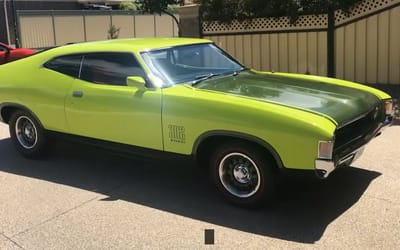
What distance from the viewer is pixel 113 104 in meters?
5.32

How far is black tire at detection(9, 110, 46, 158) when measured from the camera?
20.9 feet

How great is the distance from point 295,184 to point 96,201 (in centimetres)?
199

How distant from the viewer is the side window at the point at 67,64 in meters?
5.94

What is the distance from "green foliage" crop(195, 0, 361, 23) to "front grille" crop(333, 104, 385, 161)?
531 centimetres

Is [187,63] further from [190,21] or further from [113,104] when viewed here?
[190,21]

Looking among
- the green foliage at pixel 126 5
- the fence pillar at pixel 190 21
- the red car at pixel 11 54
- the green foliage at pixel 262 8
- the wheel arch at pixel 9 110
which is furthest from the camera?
the green foliage at pixel 126 5

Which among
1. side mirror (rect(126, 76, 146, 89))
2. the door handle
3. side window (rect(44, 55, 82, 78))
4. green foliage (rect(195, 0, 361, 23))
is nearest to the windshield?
side mirror (rect(126, 76, 146, 89))

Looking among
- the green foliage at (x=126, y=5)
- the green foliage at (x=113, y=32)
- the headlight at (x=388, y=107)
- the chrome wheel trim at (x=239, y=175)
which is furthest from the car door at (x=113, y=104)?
the green foliage at (x=126, y=5)

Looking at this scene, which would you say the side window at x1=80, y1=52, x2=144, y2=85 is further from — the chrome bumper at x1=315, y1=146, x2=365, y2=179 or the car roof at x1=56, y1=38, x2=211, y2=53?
the chrome bumper at x1=315, y1=146, x2=365, y2=179

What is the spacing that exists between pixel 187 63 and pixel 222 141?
1255 millimetres

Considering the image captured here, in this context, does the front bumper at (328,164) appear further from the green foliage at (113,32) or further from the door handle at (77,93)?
the green foliage at (113,32)

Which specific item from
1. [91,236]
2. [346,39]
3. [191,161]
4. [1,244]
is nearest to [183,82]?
[191,161]

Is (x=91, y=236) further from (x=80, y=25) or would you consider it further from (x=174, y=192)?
(x=80, y=25)

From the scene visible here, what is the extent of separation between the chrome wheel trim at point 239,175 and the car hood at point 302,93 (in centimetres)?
57
